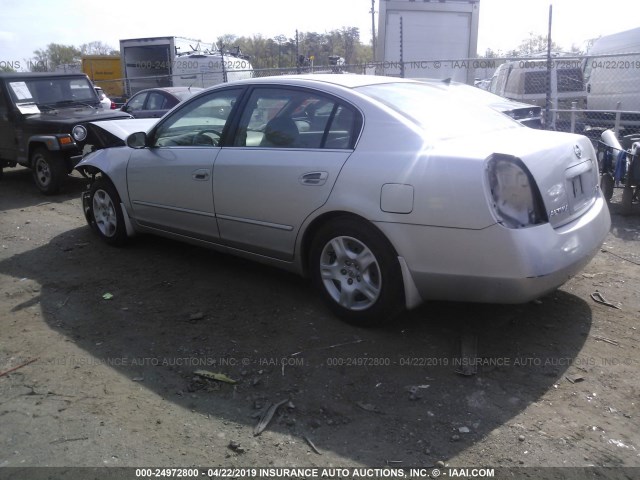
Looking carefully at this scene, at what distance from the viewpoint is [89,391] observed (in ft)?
10.8

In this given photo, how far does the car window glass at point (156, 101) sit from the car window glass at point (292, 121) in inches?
317

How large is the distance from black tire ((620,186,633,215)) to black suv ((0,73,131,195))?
21.7ft

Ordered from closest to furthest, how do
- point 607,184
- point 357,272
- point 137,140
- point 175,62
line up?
1. point 357,272
2. point 137,140
3. point 607,184
4. point 175,62

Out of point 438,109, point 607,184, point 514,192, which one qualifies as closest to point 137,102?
point 607,184

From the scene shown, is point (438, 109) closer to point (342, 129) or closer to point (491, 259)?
point (342, 129)

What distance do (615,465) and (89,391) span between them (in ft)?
9.01

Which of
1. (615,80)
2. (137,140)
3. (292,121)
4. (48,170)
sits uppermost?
(615,80)

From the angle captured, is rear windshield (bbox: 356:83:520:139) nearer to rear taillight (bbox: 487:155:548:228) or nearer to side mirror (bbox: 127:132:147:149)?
rear taillight (bbox: 487:155:548:228)

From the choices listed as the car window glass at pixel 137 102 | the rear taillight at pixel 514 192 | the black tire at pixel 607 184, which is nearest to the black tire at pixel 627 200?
the black tire at pixel 607 184

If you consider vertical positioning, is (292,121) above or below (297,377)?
above

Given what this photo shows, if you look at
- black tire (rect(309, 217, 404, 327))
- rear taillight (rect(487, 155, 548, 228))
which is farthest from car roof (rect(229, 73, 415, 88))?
Answer: rear taillight (rect(487, 155, 548, 228))

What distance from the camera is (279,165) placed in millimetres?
4047

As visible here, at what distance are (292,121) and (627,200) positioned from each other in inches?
176

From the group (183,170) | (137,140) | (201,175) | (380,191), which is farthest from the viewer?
(137,140)
